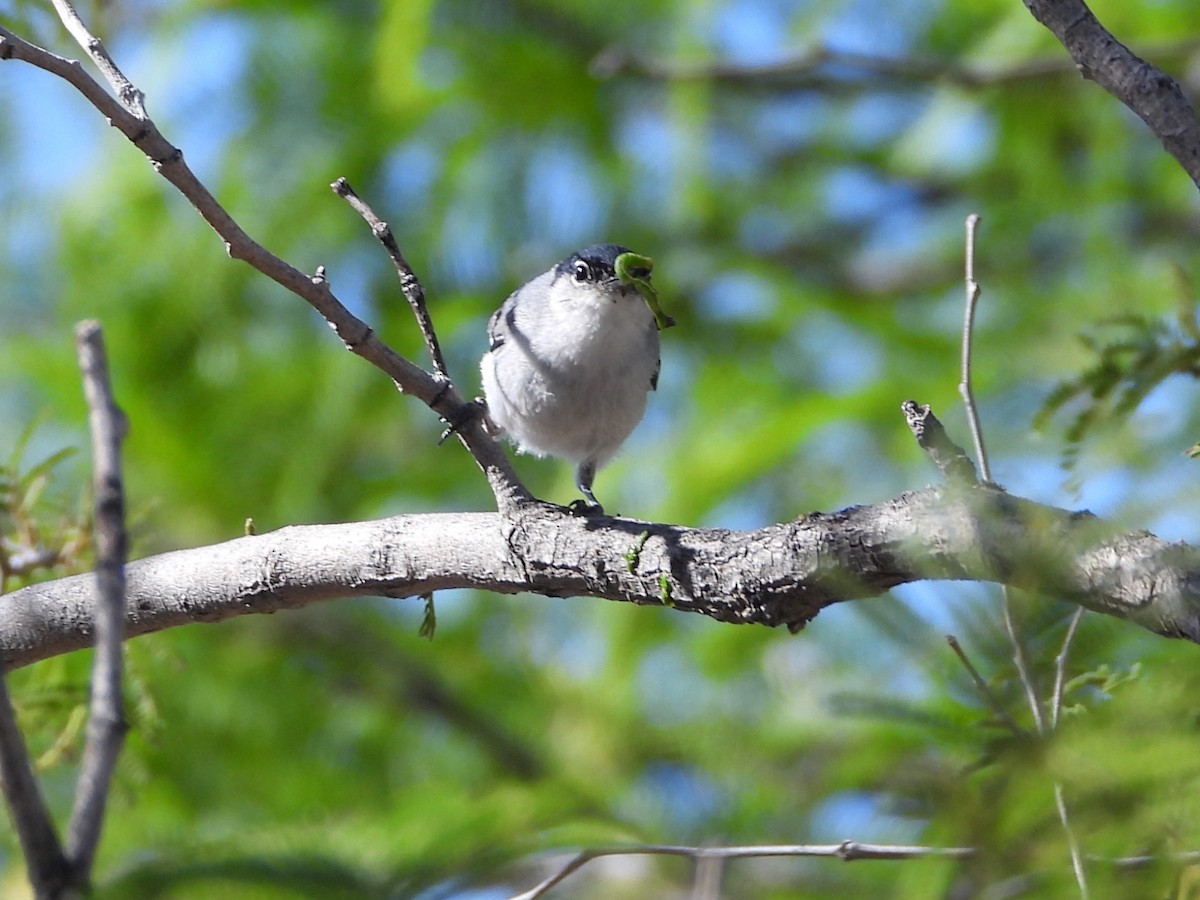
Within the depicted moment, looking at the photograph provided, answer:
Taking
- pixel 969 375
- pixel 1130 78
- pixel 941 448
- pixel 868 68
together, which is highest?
pixel 868 68

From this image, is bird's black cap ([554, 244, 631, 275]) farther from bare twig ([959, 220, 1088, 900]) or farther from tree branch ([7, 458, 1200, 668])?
bare twig ([959, 220, 1088, 900])

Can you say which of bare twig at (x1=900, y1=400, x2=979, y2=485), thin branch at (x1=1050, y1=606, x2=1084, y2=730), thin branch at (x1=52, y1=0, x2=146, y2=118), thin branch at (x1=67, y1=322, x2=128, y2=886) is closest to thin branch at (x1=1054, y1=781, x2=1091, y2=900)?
thin branch at (x1=1050, y1=606, x2=1084, y2=730)

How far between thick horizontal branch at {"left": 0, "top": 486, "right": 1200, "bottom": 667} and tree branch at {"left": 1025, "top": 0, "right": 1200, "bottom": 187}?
500mm

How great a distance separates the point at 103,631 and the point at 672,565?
0.97 m

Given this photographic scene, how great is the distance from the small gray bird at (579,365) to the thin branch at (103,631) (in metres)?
2.23

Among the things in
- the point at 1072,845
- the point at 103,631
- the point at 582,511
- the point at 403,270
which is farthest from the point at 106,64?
Result: the point at 1072,845

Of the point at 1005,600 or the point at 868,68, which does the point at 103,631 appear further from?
the point at 868,68

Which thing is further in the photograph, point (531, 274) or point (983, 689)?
point (531, 274)

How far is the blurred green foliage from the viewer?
4.00 m

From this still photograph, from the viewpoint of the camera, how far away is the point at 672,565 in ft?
5.75

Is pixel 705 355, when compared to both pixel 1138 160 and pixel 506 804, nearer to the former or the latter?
pixel 1138 160

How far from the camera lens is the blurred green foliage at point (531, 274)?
4.00 metres

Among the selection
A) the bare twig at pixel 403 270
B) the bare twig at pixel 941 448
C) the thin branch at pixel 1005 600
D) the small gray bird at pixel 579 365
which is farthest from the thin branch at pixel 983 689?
the small gray bird at pixel 579 365

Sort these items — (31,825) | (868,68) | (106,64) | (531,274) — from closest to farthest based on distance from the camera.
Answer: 1. (31,825)
2. (106,64)
3. (868,68)
4. (531,274)
